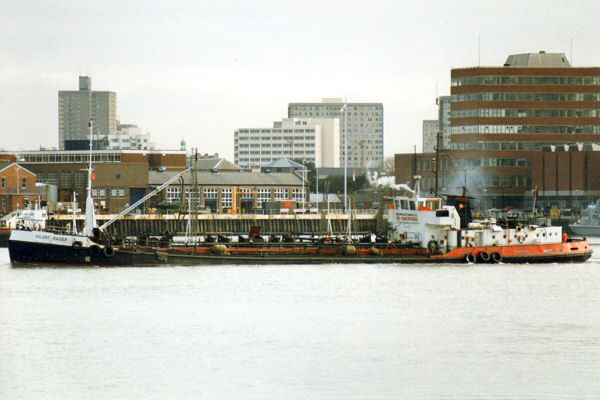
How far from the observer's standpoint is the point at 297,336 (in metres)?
53.2

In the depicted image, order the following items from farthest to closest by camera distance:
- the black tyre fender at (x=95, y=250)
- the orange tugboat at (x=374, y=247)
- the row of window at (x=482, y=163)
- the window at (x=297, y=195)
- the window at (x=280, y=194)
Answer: the window at (x=297, y=195), the row of window at (x=482, y=163), the window at (x=280, y=194), the orange tugboat at (x=374, y=247), the black tyre fender at (x=95, y=250)

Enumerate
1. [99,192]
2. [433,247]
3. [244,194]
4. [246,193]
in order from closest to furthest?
[433,247] < [99,192] < [244,194] < [246,193]

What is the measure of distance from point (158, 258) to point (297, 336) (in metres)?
34.8

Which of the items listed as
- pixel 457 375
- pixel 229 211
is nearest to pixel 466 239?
pixel 457 375

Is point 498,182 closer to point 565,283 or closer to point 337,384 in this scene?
point 565,283

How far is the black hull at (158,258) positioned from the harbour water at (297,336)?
161 inches

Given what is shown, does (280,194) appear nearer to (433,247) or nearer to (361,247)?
(361,247)

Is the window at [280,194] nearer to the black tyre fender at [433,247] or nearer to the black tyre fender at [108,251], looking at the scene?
the black tyre fender at [433,247]

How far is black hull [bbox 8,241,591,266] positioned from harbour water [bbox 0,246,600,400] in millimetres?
4090

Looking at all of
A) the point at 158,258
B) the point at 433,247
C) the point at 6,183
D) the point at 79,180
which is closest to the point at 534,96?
the point at 79,180

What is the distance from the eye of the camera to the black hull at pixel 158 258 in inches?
3371

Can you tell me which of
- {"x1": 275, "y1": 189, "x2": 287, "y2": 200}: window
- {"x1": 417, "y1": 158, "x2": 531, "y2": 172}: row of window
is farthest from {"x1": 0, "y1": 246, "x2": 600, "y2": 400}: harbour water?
{"x1": 417, "y1": 158, "x2": 531, "y2": 172}: row of window

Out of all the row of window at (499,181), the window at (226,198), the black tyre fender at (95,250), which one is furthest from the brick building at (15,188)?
the black tyre fender at (95,250)

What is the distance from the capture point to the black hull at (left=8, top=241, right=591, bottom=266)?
3371 inches
